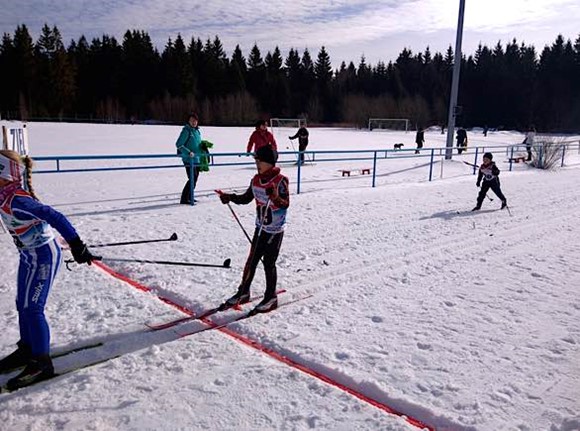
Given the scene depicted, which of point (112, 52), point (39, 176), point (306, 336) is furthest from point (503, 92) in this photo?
point (306, 336)

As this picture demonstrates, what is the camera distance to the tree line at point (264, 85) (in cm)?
6638

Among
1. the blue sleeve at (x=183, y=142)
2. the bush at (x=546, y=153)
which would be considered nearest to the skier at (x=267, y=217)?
the blue sleeve at (x=183, y=142)

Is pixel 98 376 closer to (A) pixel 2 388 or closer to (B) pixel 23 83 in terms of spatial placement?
(A) pixel 2 388

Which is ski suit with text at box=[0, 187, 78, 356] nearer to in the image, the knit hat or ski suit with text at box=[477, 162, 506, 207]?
the knit hat

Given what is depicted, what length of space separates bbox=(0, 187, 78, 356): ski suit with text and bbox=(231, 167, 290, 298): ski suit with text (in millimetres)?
1839

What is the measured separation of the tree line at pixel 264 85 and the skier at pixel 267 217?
199 ft

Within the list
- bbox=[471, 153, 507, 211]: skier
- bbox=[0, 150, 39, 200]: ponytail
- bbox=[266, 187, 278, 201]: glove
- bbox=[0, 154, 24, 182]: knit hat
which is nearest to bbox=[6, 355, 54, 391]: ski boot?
bbox=[0, 150, 39, 200]: ponytail

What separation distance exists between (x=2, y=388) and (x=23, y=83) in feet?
244

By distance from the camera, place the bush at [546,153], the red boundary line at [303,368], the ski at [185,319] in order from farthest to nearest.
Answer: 1. the bush at [546,153]
2. the ski at [185,319]
3. the red boundary line at [303,368]

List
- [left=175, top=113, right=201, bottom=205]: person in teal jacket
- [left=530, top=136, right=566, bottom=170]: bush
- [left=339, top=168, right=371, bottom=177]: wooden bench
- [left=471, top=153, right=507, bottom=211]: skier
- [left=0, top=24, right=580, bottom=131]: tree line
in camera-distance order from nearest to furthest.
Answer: [left=175, top=113, right=201, bottom=205]: person in teal jacket
[left=471, top=153, right=507, bottom=211]: skier
[left=339, top=168, right=371, bottom=177]: wooden bench
[left=530, top=136, right=566, bottom=170]: bush
[left=0, top=24, right=580, bottom=131]: tree line

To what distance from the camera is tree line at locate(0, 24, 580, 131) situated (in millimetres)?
66375

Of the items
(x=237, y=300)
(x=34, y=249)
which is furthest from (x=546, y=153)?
(x=34, y=249)

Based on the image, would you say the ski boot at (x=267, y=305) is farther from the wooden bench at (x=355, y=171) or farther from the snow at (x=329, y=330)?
the wooden bench at (x=355, y=171)

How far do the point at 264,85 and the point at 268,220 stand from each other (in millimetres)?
78247
